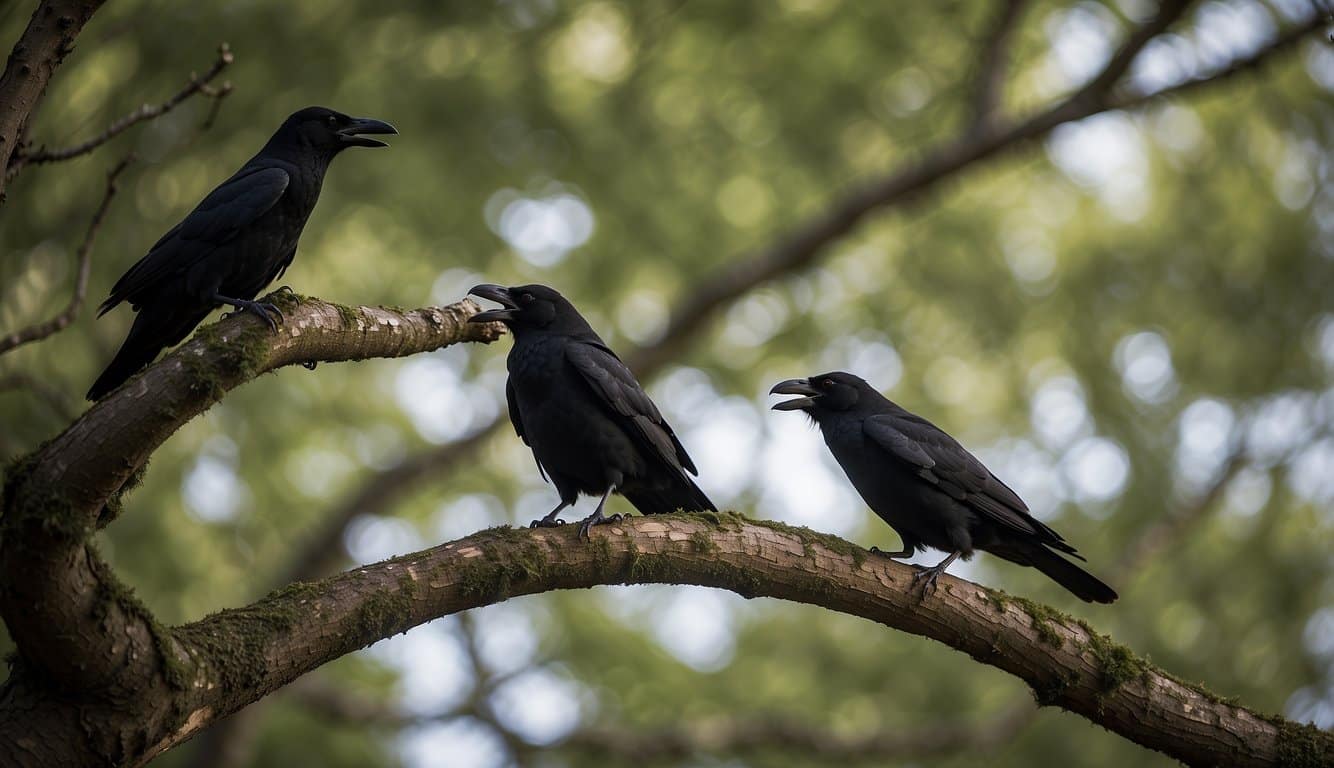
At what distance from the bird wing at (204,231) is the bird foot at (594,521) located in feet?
7.66

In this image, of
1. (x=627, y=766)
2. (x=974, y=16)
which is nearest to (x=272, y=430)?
(x=627, y=766)

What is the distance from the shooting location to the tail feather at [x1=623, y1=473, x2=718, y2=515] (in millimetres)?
6297

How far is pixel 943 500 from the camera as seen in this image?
6355mm

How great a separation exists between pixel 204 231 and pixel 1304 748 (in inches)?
230

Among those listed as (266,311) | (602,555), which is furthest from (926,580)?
(266,311)

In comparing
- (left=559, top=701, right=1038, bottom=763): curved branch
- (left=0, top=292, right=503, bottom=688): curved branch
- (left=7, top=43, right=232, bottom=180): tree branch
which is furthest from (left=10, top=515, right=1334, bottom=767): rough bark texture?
(left=559, top=701, right=1038, bottom=763): curved branch

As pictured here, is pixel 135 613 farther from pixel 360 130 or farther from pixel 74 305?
pixel 360 130

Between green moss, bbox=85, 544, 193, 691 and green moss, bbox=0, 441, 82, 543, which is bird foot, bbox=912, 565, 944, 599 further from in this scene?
green moss, bbox=0, 441, 82, 543

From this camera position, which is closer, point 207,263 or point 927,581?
point 927,581

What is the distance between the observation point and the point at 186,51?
1003 cm

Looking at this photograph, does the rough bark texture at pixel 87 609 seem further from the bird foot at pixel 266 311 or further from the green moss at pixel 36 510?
the bird foot at pixel 266 311

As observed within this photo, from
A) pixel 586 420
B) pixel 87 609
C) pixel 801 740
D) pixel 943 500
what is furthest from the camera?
pixel 801 740

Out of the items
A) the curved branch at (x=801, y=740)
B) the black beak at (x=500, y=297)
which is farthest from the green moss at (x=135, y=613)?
the curved branch at (x=801, y=740)

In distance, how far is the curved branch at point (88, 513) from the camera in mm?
3422
